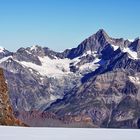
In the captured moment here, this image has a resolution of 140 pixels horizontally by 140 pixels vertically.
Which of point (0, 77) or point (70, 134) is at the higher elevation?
point (0, 77)

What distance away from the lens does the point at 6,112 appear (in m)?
40.4

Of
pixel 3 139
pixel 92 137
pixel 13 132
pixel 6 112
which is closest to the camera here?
pixel 3 139

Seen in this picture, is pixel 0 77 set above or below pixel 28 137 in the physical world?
above

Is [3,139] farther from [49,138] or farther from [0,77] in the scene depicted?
[0,77]

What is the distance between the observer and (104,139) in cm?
2028

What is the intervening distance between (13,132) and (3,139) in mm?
3426

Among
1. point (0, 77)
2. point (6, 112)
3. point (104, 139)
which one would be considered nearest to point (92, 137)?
point (104, 139)

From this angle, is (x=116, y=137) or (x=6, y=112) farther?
(x=6, y=112)

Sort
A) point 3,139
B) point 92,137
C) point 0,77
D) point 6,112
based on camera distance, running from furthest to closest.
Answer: point 0,77 < point 6,112 < point 92,137 < point 3,139

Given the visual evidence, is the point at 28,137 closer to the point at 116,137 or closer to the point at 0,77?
the point at 116,137

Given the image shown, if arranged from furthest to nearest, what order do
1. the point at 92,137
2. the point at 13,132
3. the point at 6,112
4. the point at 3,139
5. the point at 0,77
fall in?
the point at 0,77 → the point at 6,112 → the point at 13,132 → the point at 92,137 → the point at 3,139

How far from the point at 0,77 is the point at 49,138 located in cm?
2597

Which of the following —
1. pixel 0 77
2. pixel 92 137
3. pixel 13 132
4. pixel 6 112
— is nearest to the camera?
pixel 92 137

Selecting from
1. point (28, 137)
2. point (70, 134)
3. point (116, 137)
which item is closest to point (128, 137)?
point (116, 137)
